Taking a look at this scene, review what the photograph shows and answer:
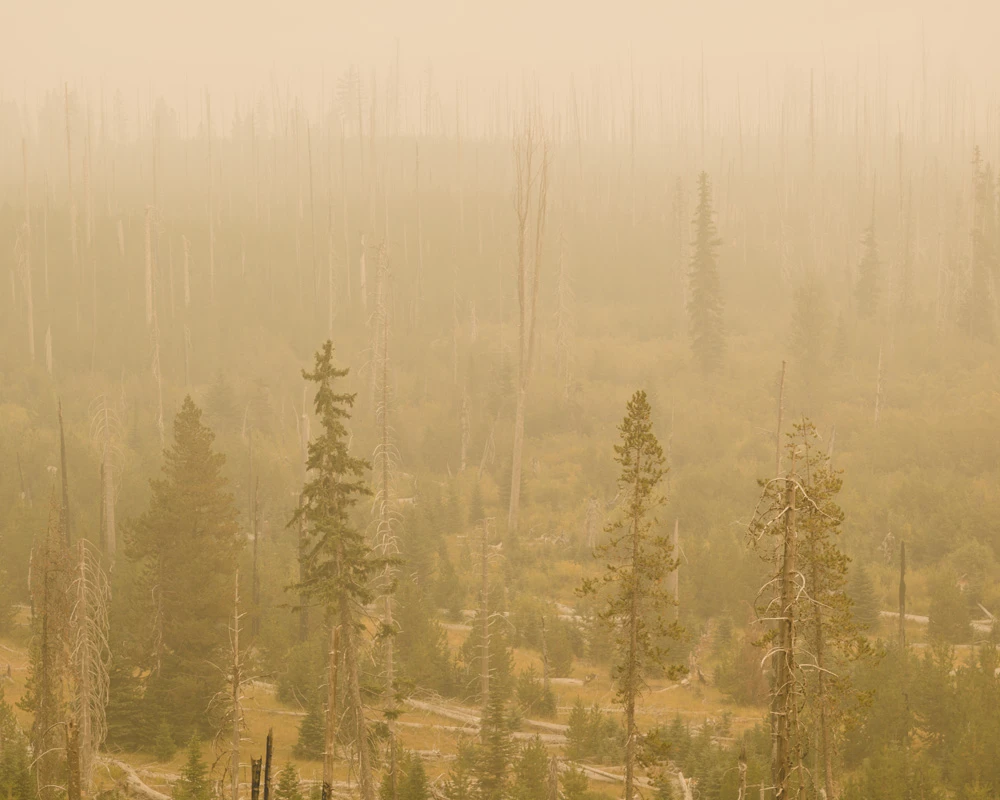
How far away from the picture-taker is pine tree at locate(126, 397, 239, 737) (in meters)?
24.0

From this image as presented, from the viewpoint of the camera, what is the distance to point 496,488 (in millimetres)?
45969

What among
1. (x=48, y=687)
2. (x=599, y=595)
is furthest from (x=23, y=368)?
(x=48, y=687)

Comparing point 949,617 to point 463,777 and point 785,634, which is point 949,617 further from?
point 785,634

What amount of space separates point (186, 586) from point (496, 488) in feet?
75.3

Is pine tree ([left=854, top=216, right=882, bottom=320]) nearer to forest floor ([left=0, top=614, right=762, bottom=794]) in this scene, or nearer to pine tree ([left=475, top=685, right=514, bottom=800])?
forest floor ([left=0, top=614, right=762, bottom=794])

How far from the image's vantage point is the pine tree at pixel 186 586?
78.6ft

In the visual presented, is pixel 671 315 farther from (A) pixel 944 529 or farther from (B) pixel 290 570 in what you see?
(B) pixel 290 570

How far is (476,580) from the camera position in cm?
3666

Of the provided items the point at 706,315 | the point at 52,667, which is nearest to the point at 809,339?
the point at 706,315

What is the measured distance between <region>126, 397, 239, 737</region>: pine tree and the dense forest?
0.09 m

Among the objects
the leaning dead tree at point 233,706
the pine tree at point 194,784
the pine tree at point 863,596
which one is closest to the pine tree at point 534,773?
the leaning dead tree at point 233,706

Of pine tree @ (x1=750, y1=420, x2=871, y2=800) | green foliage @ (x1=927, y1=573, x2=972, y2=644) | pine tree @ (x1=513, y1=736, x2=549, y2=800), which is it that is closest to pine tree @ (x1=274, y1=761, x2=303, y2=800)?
pine tree @ (x1=513, y1=736, x2=549, y2=800)

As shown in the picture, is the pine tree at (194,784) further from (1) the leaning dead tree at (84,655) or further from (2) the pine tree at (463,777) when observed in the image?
(2) the pine tree at (463,777)

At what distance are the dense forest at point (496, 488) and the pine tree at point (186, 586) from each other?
0.09 meters
